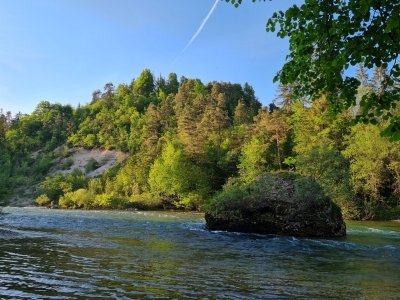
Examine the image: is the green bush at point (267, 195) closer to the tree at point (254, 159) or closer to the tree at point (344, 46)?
the tree at point (344, 46)

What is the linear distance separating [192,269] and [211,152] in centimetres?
6361

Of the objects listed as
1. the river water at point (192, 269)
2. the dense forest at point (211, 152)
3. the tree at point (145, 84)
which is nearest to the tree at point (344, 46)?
the dense forest at point (211, 152)

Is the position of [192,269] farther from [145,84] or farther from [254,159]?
[145,84]

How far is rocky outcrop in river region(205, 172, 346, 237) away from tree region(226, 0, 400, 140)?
1733cm

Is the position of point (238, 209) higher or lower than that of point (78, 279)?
higher

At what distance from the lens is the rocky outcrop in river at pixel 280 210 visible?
26.6 meters

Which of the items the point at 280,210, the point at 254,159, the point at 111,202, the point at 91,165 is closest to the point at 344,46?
the point at 280,210

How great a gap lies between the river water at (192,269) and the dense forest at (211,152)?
5.02m

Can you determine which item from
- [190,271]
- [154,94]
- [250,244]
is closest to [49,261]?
[190,271]

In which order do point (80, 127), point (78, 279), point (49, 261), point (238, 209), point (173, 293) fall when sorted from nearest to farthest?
point (173, 293), point (78, 279), point (49, 261), point (238, 209), point (80, 127)

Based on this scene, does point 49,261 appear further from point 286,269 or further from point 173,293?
point 286,269

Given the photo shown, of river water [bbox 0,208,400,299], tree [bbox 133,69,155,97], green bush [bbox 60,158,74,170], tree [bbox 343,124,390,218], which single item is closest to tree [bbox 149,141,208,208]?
tree [bbox 343,124,390,218]

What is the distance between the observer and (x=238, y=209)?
28.0m

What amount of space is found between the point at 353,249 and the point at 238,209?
30.0 feet
